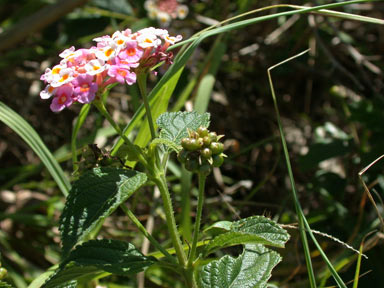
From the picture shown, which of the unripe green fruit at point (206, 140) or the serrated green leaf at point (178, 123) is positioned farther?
the serrated green leaf at point (178, 123)

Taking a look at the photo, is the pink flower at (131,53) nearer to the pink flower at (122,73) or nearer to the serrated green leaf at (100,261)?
the pink flower at (122,73)

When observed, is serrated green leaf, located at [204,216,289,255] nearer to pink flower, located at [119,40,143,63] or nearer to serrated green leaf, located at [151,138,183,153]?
serrated green leaf, located at [151,138,183,153]

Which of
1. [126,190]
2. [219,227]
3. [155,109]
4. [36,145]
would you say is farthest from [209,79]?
[126,190]

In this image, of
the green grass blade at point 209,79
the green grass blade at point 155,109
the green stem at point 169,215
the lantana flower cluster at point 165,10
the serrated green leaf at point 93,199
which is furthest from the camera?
the lantana flower cluster at point 165,10

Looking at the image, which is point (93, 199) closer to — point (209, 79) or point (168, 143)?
point (168, 143)

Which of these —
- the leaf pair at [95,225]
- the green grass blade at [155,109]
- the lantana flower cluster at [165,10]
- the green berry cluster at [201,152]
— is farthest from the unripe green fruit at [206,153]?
the lantana flower cluster at [165,10]

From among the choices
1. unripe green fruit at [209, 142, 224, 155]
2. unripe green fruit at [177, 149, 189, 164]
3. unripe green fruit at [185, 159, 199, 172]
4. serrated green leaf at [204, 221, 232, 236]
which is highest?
unripe green fruit at [177, 149, 189, 164]

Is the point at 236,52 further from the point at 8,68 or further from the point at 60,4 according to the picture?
the point at 8,68

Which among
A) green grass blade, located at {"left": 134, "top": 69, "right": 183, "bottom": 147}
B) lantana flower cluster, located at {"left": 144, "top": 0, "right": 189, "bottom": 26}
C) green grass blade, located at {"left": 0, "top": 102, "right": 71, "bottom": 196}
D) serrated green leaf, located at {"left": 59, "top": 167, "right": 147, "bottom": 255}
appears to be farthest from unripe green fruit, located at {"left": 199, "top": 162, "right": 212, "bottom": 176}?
lantana flower cluster, located at {"left": 144, "top": 0, "right": 189, "bottom": 26}
